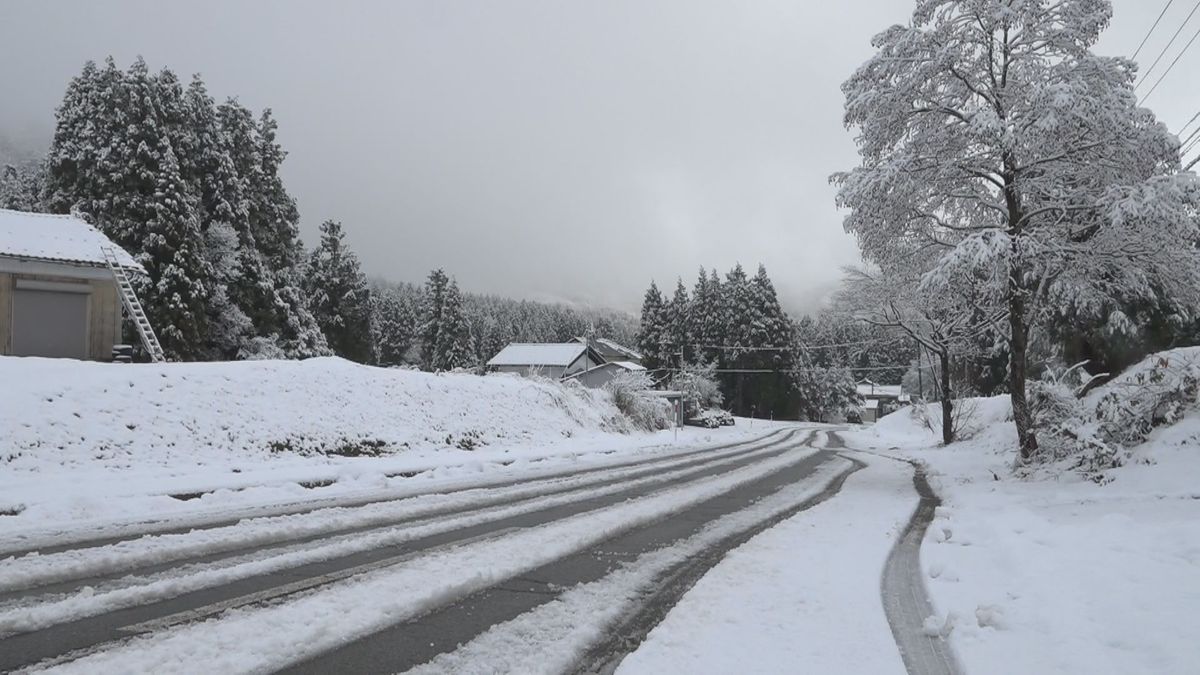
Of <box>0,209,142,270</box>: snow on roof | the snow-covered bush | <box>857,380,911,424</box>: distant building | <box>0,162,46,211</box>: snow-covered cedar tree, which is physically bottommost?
<box>857,380,911,424</box>: distant building

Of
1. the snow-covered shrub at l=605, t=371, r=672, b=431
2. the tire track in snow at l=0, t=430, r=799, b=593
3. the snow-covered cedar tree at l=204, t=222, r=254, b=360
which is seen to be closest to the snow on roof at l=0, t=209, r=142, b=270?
the snow-covered cedar tree at l=204, t=222, r=254, b=360

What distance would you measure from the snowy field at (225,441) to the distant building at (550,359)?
45514 mm

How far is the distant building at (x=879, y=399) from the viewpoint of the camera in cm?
9125

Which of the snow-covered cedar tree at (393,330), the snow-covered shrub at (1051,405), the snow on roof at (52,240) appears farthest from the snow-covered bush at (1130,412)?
the snow-covered cedar tree at (393,330)

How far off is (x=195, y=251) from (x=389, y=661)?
91.8 ft

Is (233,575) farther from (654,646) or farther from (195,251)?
(195,251)

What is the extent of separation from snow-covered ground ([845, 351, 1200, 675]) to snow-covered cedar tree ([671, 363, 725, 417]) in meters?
41.2

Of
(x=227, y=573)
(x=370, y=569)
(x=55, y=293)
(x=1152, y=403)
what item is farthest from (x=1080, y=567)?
(x=55, y=293)

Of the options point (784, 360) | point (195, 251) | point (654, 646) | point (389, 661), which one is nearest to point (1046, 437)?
point (654, 646)

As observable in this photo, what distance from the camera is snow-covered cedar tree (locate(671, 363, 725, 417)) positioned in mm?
51969

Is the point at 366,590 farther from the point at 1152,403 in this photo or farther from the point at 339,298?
the point at 339,298

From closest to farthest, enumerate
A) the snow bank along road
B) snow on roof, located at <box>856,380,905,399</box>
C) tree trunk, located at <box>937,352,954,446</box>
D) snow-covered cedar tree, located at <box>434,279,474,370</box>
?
the snow bank along road → tree trunk, located at <box>937,352,954,446</box> → snow-covered cedar tree, located at <box>434,279,474,370</box> → snow on roof, located at <box>856,380,905,399</box>

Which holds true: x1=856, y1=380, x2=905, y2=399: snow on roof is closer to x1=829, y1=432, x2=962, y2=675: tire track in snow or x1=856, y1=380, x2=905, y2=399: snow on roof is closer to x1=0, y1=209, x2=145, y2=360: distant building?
x1=0, y1=209, x2=145, y2=360: distant building

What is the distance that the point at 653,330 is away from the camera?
71812 millimetres
